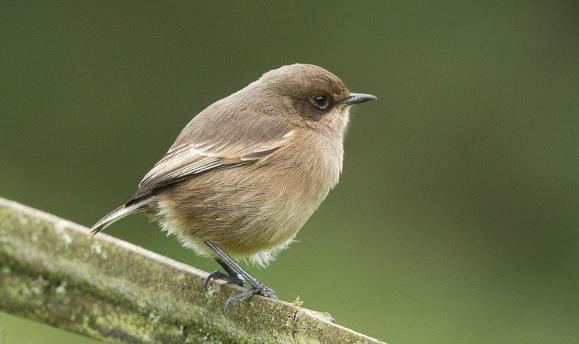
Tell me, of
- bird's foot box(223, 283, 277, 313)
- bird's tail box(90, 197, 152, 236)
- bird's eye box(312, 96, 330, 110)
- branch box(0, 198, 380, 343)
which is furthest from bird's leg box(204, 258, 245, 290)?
bird's eye box(312, 96, 330, 110)

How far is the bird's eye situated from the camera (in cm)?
485

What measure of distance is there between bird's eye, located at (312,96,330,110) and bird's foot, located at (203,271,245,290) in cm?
107

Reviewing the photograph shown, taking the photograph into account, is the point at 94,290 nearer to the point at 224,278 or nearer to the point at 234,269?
the point at 224,278

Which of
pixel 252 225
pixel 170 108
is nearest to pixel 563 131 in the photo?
pixel 170 108

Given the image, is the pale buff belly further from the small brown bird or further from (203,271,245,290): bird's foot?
(203,271,245,290): bird's foot

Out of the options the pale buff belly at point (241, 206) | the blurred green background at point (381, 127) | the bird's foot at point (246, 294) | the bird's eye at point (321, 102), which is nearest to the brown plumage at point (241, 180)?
the pale buff belly at point (241, 206)

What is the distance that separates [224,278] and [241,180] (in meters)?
0.56

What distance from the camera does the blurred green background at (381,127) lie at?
19.8 feet

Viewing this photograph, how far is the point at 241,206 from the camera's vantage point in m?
4.18

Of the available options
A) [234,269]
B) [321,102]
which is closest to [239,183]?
[234,269]

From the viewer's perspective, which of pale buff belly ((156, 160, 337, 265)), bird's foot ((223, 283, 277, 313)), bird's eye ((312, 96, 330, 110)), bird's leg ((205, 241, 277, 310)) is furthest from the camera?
bird's eye ((312, 96, 330, 110))

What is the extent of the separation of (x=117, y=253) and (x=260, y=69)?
158 inches

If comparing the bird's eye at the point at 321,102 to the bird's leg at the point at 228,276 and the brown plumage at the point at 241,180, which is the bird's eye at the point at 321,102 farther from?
the bird's leg at the point at 228,276

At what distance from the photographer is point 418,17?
6.86 meters
